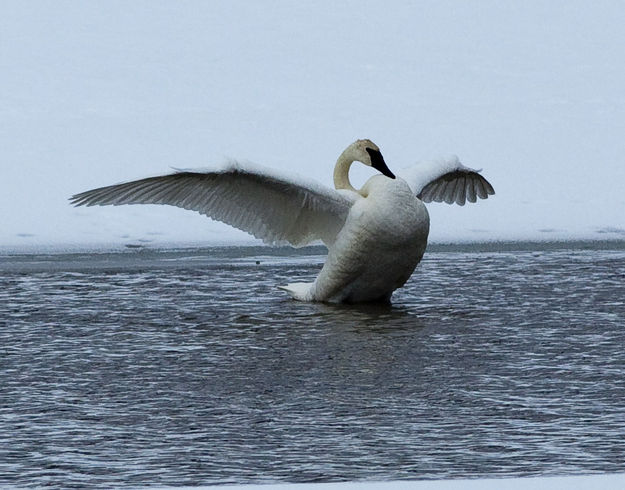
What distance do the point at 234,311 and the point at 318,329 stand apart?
3.32ft

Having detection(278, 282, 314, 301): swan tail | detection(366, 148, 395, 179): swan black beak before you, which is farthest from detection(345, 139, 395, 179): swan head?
detection(278, 282, 314, 301): swan tail

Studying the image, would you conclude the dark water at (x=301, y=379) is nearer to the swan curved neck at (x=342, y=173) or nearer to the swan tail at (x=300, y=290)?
the swan tail at (x=300, y=290)

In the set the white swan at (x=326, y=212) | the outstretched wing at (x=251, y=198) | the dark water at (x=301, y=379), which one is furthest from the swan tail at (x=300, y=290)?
the outstretched wing at (x=251, y=198)

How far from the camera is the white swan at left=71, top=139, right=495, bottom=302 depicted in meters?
9.87

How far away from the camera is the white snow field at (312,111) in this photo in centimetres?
1530

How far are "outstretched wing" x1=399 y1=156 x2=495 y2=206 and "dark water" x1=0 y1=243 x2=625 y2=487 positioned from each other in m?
0.91

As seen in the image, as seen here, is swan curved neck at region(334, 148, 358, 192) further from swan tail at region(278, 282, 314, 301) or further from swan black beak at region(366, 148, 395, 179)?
swan tail at region(278, 282, 314, 301)

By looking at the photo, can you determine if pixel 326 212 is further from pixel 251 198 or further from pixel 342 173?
pixel 342 173

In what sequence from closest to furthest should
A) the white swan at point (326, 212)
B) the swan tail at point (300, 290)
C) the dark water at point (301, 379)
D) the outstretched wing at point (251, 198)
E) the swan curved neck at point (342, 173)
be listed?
the dark water at point (301, 379)
the white swan at point (326, 212)
the outstretched wing at point (251, 198)
the swan tail at point (300, 290)
the swan curved neck at point (342, 173)

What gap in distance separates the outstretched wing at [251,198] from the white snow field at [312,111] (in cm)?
274

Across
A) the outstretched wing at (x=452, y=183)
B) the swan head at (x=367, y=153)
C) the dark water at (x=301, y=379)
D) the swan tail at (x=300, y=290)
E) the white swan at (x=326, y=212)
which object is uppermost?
the swan head at (x=367, y=153)

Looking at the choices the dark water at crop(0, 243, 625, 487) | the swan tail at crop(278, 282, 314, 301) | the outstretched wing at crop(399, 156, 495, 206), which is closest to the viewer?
the dark water at crop(0, 243, 625, 487)

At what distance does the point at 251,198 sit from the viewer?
1045 centimetres

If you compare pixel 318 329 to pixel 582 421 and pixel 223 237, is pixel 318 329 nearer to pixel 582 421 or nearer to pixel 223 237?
pixel 582 421
